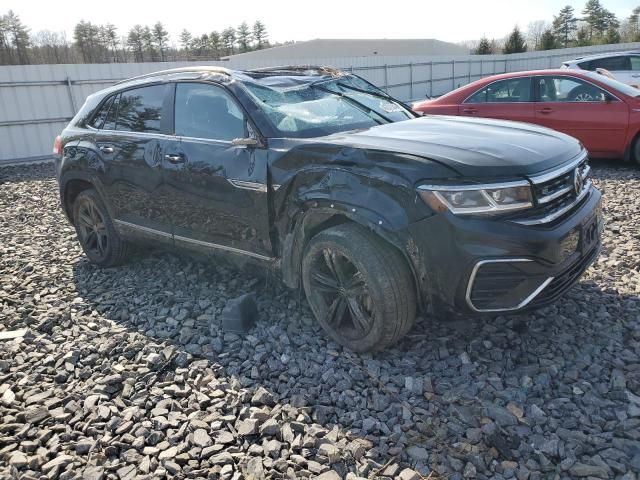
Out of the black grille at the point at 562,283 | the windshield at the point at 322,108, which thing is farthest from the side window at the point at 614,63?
the black grille at the point at 562,283

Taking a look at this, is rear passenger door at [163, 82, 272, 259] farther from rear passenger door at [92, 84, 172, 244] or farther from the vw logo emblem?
the vw logo emblem

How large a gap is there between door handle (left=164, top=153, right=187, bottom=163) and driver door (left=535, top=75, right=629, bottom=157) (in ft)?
19.7

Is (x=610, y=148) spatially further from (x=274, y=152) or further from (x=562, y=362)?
(x=274, y=152)

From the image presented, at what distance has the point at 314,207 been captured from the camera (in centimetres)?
312

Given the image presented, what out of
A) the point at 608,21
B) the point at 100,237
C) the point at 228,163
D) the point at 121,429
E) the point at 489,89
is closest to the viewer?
the point at 121,429

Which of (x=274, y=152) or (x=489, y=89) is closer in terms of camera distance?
(x=274, y=152)

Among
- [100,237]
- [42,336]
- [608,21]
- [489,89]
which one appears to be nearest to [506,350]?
[42,336]

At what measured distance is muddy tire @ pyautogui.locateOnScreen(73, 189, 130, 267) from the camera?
4.81 metres

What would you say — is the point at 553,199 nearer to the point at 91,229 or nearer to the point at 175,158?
the point at 175,158

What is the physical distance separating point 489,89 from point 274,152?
607 cm

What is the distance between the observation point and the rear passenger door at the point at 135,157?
162 inches

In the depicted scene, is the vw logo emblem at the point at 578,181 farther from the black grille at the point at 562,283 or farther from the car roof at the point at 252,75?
the car roof at the point at 252,75

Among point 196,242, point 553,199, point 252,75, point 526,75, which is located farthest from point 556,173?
point 526,75

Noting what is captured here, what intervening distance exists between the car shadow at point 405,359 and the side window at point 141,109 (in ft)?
4.70
